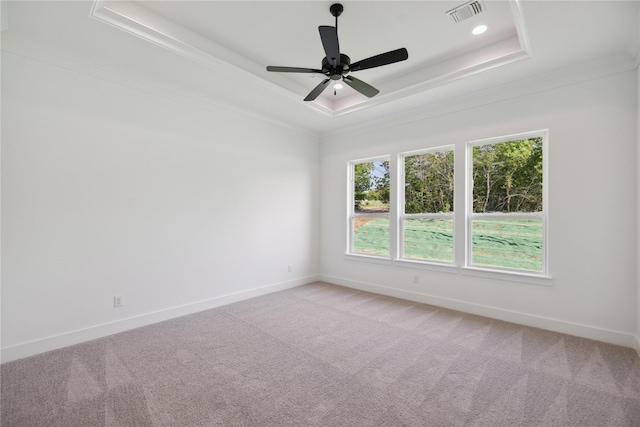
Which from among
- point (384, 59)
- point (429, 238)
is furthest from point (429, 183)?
point (384, 59)

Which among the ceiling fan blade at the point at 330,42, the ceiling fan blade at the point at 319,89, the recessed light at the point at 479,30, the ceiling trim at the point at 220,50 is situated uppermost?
the recessed light at the point at 479,30

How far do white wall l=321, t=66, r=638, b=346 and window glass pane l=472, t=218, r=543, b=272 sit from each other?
21cm

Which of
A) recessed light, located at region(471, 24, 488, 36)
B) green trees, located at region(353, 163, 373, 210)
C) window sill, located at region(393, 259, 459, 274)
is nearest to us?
recessed light, located at region(471, 24, 488, 36)

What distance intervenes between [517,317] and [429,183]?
201 centimetres

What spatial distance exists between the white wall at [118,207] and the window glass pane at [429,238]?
7.11ft

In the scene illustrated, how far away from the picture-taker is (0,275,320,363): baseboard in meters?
2.61

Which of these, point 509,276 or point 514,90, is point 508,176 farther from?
point 509,276

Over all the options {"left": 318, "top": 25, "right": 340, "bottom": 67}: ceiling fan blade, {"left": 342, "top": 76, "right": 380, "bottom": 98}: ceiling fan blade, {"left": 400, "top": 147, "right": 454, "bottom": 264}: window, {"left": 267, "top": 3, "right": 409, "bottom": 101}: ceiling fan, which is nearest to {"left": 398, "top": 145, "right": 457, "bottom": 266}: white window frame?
{"left": 400, "top": 147, "right": 454, "bottom": 264}: window

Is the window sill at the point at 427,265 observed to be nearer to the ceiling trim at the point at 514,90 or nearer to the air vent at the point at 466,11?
the ceiling trim at the point at 514,90

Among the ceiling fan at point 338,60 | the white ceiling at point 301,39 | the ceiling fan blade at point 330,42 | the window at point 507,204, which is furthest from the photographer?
the window at point 507,204

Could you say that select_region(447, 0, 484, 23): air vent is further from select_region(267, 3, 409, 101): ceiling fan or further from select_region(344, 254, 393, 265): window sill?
select_region(344, 254, 393, 265): window sill

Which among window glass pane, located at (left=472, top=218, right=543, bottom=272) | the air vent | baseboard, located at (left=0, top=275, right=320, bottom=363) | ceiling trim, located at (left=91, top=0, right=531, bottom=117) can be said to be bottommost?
baseboard, located at (left=0, top=275, right=320, bottom=363)

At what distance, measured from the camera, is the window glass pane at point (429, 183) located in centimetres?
418

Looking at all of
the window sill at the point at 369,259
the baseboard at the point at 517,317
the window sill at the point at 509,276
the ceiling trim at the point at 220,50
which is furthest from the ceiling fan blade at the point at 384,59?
the baseboard at the point at 517,317
